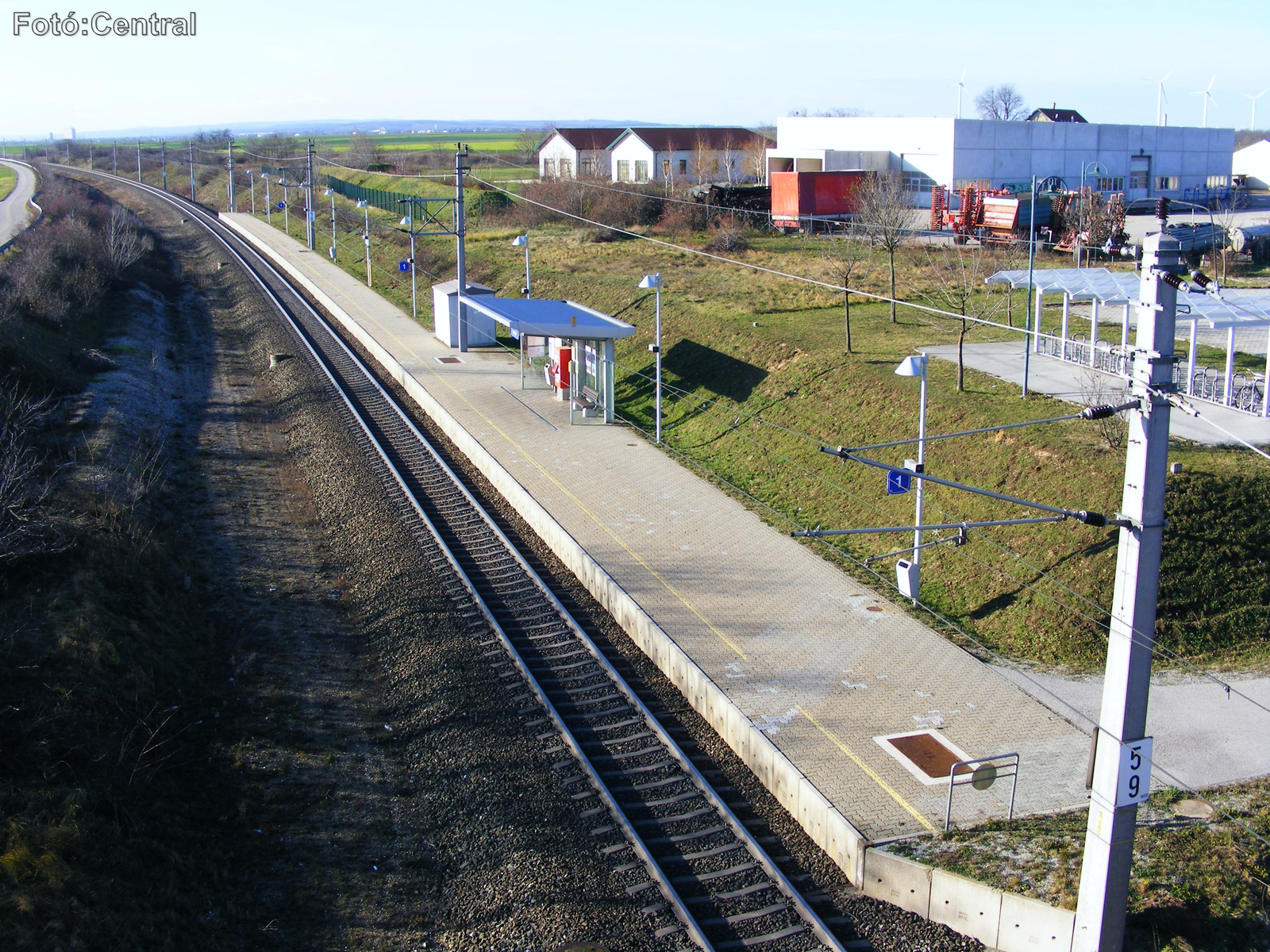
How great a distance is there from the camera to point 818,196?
162 feet

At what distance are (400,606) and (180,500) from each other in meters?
7.40

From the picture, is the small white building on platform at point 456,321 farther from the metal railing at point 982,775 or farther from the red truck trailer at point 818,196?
the metal railing at point 982,775

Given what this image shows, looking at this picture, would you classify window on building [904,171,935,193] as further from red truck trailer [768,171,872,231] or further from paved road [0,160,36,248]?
paved road [0,160,36,248]

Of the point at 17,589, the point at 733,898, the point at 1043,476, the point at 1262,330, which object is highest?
the point at 1262,330

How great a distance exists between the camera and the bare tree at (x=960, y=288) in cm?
2192

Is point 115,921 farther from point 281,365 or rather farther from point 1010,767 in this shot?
point 281,365

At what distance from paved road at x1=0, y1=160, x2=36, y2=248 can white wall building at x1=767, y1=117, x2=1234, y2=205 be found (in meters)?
41.1

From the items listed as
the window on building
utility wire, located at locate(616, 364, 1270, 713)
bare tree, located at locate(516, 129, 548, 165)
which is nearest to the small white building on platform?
utility wire, located at locate(616, 364, 1270, 713)

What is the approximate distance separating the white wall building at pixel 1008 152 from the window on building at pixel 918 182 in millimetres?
42

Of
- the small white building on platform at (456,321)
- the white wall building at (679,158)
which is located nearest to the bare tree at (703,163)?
the white wall building at (679,158)

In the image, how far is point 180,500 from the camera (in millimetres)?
20219

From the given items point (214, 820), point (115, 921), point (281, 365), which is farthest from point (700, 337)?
point (115, 921)

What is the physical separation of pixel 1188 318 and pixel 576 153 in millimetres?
64369

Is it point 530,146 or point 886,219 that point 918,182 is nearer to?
point 886,219
